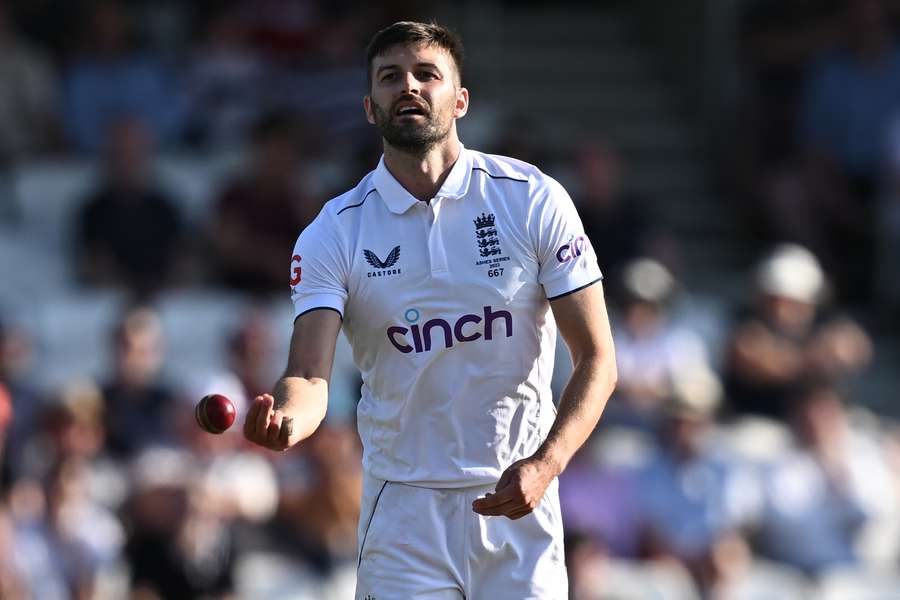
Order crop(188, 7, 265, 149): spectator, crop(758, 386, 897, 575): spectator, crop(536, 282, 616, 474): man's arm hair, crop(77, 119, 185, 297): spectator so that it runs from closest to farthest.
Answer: crop(536, 282, 616, 474): man's arm hair, crop(758, 386, 897, 575): spectator, crop(77, 119, 185, 297): spectator, crop(188, 7, 265, 149): spectator

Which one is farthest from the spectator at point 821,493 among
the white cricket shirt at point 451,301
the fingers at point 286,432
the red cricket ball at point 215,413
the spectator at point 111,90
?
the red cricket ball at point 215,413

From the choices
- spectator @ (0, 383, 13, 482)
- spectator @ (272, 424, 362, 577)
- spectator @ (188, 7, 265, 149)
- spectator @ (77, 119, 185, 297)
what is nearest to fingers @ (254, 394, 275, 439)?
spectator @ (0, 383, 13, 482)

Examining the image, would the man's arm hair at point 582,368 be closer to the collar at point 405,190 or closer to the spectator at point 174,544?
the collar at point 405,190

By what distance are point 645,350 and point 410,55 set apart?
5.58m

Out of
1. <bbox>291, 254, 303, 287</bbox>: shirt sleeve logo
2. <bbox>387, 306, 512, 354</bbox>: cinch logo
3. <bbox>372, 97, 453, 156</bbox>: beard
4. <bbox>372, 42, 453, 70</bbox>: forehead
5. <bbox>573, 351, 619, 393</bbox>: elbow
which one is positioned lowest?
<bbox>573, 351, 619, 393</bbox>: elbow

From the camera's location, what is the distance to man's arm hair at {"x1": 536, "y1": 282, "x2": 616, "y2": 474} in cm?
484

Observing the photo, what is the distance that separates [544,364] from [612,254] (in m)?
5.88

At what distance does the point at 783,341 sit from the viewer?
35.4ft

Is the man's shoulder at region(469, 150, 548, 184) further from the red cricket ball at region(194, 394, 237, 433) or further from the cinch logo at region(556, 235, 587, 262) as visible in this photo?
the red cricket ball at region(194, 394, 237, 433)

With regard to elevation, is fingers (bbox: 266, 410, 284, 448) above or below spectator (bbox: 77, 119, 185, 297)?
below

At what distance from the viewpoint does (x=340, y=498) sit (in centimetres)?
908

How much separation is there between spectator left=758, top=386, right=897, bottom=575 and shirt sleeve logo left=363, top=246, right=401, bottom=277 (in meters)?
5.55

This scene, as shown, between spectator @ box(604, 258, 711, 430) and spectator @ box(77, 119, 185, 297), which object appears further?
spectator @ box(77, 119, 185, 297)

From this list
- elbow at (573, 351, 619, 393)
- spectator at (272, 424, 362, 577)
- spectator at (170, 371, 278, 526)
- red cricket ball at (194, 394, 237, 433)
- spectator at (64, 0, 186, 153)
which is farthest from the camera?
spectator at (64, 0, 186, 153)
